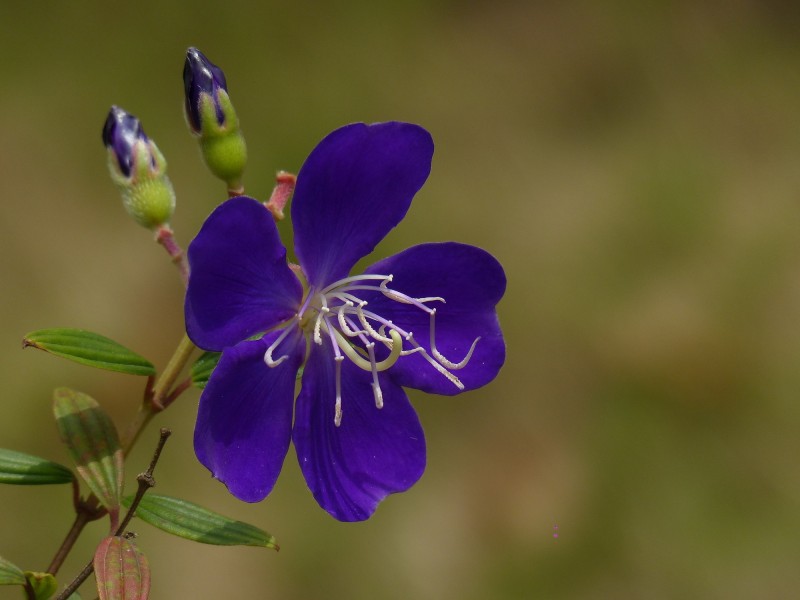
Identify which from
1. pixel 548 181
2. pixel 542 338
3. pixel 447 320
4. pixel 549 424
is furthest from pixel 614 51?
pixel 447 320

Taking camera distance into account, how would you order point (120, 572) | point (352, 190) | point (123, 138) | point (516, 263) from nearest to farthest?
point (120, 572), point (352, 190), point (123, 138), point (516, 263)

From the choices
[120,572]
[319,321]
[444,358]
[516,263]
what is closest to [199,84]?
[319,321]

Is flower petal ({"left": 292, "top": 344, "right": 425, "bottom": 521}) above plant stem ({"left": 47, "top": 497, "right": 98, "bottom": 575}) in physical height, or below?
above

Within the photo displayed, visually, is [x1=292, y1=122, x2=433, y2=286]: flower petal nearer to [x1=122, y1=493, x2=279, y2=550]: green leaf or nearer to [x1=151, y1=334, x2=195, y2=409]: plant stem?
[x1=151, y1=334, x2=195, y2=409]: plant stem

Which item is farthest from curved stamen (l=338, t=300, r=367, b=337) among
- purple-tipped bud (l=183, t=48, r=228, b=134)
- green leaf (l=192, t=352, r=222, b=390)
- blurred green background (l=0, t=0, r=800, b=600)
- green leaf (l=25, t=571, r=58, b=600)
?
blurred green background (l=0, t=0, r=800, b=600)

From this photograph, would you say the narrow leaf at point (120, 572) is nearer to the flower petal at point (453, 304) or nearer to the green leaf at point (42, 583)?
the green leaf at point (42, 583)

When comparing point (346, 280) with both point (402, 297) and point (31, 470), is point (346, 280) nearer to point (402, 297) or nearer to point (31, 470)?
point (402, 297)
